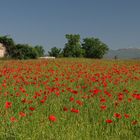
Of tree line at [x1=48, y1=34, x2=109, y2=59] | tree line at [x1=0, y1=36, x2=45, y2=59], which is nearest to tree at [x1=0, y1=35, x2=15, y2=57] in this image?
tree line at [x1=0, y1=36, x2=45, y2=59]

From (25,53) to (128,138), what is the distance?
2492 inches

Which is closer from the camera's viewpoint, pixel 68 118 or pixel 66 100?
pixel 68 118

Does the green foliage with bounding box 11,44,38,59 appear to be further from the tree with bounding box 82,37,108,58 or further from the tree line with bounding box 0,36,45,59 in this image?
the tree with bounding box 82,37,108,58

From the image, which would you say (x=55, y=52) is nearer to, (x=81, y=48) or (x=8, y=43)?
(x=81, y=48)

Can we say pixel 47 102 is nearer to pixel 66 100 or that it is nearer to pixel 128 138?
pixel 66 100

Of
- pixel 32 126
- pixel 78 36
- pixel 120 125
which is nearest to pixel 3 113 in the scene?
pixel 32 126

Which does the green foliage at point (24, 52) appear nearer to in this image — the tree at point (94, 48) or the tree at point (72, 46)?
the tree at point (72, 46)

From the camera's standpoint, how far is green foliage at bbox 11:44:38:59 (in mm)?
69188

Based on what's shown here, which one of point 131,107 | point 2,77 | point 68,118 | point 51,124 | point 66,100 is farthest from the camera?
point 2,77

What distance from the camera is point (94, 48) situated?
420ft

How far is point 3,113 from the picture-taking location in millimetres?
8750

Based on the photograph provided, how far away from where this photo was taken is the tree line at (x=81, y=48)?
383 feet

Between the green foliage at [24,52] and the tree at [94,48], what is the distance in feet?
186

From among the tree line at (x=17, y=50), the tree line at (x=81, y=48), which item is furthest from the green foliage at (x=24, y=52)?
the tree line at (x=81, y=48)
